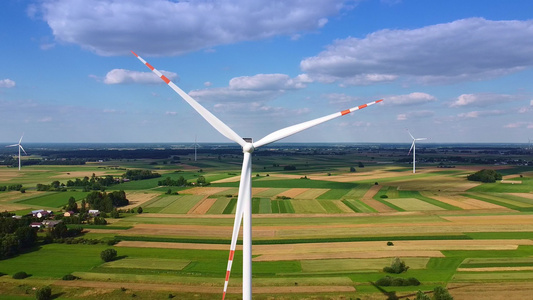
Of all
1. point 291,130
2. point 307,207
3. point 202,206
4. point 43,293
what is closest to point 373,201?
point 307,207

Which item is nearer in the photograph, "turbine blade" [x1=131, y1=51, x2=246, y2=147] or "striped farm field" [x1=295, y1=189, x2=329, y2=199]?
"turbine blade" [x1=131, y1=51, x2=246, y2=147]

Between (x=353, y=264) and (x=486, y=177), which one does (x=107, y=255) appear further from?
(x=486, y=177)

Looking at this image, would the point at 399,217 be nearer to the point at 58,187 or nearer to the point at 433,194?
the point at 433,194

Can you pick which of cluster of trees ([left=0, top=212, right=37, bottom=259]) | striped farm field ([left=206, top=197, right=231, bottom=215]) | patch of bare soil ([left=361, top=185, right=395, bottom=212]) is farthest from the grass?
patch of bare soil ([left=361, top=185, right=395, bottom=212])

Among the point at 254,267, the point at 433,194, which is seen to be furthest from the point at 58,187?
the point at 433,194

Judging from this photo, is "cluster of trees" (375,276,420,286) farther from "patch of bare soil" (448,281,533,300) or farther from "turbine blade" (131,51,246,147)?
"turbine blade" (131,51,246,147)

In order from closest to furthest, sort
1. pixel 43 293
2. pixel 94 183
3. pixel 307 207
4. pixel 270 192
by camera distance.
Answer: pixel 43 293, pixel 307 207, pixel 270 192, pixel 94 183

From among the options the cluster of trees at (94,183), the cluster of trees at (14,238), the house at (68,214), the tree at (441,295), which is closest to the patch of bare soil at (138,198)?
the house at (68,214)
